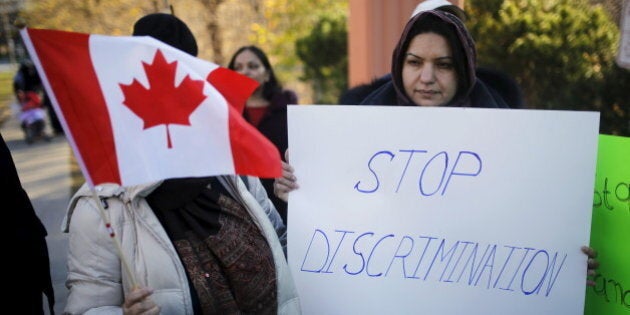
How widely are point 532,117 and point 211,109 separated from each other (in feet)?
3.06

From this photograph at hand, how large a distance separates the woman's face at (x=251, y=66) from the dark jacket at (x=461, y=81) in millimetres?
Answer: 2383

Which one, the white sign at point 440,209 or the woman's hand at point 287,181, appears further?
the woman's hand at point 287,181

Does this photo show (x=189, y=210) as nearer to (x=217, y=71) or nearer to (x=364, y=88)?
(x=217, y=71)

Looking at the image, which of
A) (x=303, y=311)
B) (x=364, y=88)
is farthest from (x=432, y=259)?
(x=364, y=88)

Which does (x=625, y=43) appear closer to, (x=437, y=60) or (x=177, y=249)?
(x=437, y=60)

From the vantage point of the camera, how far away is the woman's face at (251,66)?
4.79m

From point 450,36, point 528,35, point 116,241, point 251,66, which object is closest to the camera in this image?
point 116,241

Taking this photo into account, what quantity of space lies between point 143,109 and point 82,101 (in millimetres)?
152

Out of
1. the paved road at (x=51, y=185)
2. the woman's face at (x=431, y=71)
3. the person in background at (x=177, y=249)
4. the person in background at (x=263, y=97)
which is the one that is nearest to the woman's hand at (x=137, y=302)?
the person in background at (x=177, y=249)

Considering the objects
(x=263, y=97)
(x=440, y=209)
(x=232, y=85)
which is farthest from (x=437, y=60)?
(x=263, y=97)

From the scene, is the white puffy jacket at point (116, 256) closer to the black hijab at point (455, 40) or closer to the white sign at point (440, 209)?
the white sign at point (440, 209)

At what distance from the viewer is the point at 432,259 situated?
202 centimetres

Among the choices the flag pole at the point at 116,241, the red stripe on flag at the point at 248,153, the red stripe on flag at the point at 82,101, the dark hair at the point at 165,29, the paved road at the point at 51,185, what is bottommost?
the paved road at the point at 51,185

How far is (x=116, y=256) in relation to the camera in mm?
1812
